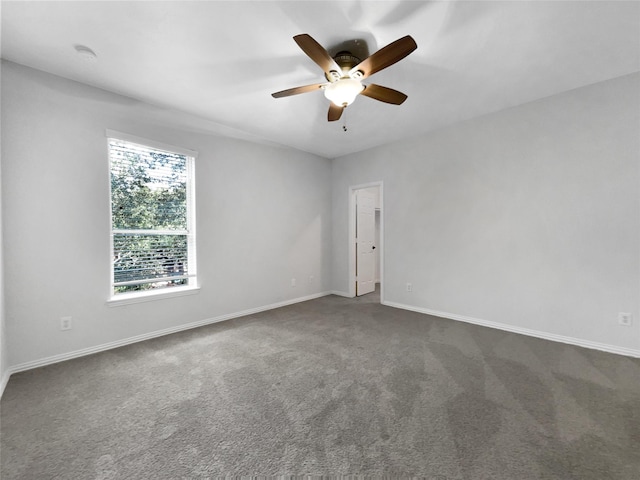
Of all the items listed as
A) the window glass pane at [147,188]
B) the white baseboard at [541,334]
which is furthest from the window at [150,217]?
the white baseboard at [541,334]

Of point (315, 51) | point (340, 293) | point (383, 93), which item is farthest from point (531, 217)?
point (340, 293)

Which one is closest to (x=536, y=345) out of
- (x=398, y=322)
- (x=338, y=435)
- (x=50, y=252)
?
(x=398, y=322)

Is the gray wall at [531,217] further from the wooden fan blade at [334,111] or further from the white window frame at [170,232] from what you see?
the white window frame at [170,232]

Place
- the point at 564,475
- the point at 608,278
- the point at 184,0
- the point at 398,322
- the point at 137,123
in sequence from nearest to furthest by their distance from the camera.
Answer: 1. the point at 564,475
2. the point at 184,0
3. the point at 608,278
4. the point at 137,123
5. the point at 398,322

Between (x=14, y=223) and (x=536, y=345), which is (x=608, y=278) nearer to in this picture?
(x=536, y=345)

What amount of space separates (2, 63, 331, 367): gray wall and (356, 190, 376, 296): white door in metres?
2.37

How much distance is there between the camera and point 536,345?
9.62 ft

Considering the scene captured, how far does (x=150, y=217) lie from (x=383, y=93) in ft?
9.73

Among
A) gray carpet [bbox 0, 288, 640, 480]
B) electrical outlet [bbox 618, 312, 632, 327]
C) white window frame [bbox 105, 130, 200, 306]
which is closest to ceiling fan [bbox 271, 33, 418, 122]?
white window frame [bbox 105, 130, 200, 306]

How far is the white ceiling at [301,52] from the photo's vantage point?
1.86 metres

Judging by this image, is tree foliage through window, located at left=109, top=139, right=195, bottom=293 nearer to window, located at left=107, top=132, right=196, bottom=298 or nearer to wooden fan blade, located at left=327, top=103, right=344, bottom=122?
window, located at left=107, top=132, right=196, bottom=298

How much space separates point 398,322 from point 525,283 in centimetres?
164

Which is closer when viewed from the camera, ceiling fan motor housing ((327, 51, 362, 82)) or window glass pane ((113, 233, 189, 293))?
ceiling fan motor housing ((327, 51, 362, 82))

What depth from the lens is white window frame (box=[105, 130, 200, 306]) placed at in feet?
9.59
